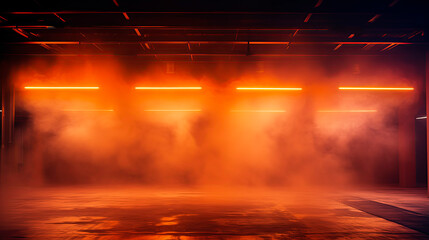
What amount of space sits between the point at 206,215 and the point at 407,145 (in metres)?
8.07

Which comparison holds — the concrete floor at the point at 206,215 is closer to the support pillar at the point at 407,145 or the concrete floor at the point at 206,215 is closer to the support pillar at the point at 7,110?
the support pillar at the point at 7,110

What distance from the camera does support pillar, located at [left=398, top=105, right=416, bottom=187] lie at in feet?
33.9

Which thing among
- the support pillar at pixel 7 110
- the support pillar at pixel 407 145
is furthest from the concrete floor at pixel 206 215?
the support pillar at pixel 407 145

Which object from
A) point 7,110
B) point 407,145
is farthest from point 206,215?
point 407,145

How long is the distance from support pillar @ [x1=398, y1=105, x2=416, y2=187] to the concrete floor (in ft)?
7.85

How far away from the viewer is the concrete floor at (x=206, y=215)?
446 centimetres

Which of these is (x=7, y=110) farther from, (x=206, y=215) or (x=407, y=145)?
(x=407, y=145)

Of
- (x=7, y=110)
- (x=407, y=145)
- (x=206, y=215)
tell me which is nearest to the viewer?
(x=206, y=215)

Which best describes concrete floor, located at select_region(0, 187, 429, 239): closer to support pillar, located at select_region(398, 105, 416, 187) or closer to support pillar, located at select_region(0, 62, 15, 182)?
support pillar, located at select_region(0, 62, 15, 182)

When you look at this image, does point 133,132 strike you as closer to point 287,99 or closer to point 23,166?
point 23,166

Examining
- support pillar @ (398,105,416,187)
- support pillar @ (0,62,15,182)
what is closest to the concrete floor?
support pillar @ (0,62,15,182)

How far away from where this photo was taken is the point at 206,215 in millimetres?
5711

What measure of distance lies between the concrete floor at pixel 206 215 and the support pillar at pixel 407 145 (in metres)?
2.39

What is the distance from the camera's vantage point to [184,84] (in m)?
9.28
